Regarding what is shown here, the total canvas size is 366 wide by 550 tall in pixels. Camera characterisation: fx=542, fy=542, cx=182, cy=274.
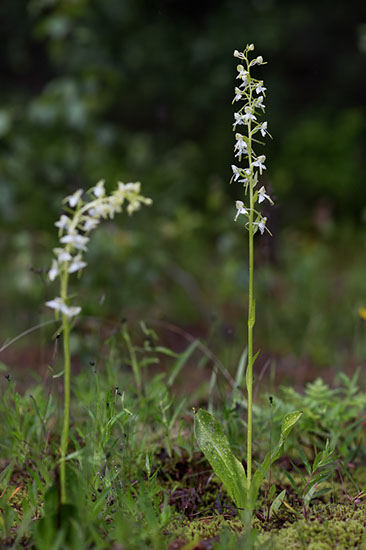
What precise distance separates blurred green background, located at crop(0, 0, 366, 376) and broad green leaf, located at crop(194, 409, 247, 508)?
0.59m

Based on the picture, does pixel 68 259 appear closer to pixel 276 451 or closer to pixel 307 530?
pixel 276 451

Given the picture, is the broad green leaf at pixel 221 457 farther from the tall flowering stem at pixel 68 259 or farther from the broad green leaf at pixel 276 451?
the tall flowering stem at pixel 68 259

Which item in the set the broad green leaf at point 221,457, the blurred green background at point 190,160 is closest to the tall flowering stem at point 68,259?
the broad green leaf at point 221,457

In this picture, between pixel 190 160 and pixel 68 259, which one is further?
pixel 190 160

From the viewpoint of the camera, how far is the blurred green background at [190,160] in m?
3.44

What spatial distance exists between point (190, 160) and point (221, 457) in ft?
11.5

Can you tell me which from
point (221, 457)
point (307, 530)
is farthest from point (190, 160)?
point (307, 530)

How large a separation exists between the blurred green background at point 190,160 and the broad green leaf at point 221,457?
0.59 metres

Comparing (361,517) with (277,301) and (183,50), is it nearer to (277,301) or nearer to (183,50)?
(277,301)

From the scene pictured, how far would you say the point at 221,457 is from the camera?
1.46 metres

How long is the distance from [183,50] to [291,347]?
3.39 metres

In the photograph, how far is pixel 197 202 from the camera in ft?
20.7

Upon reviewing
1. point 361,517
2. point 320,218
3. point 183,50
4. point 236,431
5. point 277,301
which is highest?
point 183,50

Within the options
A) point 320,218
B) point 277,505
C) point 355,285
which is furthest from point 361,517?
point 320,218
